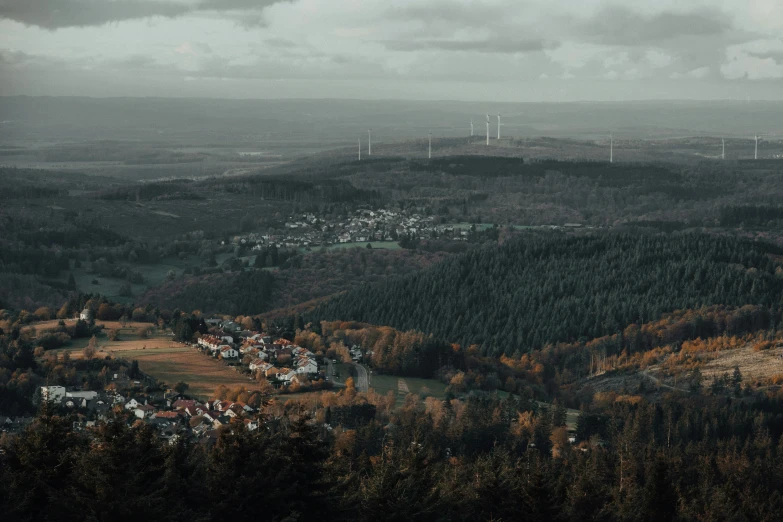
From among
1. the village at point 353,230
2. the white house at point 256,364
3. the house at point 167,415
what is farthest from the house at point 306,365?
the village at point 353,230

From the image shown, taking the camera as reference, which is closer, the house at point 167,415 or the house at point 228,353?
the house at point 167,415

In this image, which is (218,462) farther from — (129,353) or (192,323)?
(192,323)

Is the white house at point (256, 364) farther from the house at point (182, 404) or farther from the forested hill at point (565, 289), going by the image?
the forested hill at point (565, 289)

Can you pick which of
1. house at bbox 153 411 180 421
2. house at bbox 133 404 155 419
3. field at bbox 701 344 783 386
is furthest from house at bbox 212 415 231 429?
field at bbox 701 344 783 386

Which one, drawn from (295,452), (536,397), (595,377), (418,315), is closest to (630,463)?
(295,452)

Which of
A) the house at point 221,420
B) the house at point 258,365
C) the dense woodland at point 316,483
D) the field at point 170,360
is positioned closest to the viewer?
the dense woodland at point 316,483

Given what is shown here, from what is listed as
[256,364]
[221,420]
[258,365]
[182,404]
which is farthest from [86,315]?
[221,420]
